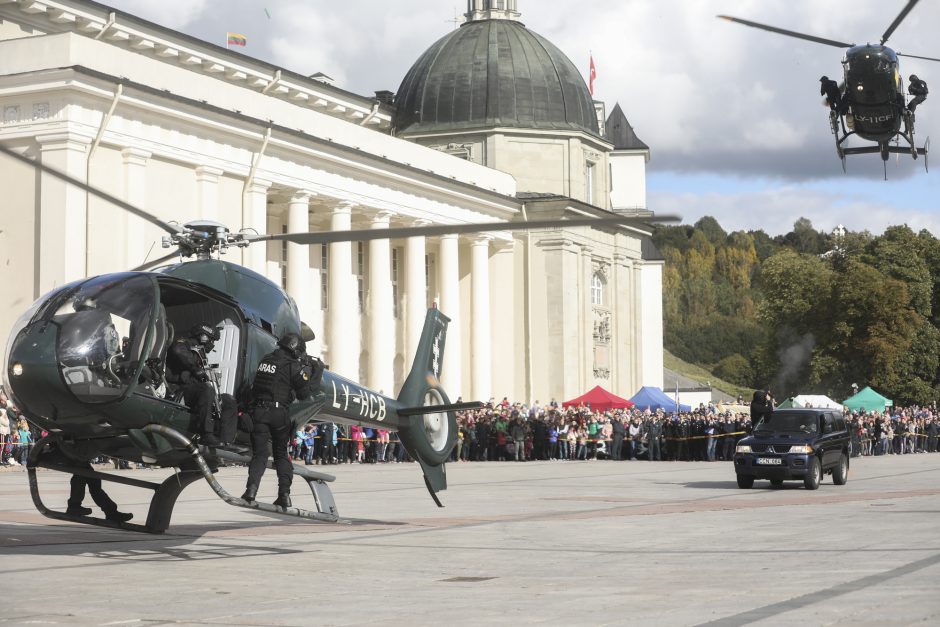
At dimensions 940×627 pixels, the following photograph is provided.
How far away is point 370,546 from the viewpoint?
15.6 meters

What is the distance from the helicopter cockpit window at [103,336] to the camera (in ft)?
41.5

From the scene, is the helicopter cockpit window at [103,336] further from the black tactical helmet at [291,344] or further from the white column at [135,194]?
the white column at [135,194]

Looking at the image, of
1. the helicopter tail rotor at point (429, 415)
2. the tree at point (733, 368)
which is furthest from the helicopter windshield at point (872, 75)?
the tree at point (733, 368)

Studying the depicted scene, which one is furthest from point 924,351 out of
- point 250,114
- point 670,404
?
point 250,114

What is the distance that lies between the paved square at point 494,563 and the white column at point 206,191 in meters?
22.2

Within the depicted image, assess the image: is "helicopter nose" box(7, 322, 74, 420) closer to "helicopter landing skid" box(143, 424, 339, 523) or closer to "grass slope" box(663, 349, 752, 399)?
"helicopter landing skid" box(143, 424, 339, 523)

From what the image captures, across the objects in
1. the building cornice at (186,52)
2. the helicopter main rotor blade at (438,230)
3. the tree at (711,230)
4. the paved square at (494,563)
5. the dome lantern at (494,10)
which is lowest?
the paved square at (494,563)

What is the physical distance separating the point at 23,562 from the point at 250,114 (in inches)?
1503

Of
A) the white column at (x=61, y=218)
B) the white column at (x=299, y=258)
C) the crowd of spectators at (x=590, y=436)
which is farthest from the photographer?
the white column at (x=299, y=258)

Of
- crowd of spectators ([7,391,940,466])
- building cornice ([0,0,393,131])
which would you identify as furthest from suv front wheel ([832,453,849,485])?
building cornice ([0,0,393,131])

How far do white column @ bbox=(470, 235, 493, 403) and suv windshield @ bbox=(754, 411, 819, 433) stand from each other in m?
35.3

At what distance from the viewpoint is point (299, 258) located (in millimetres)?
50719

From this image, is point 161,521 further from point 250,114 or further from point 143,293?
point 250,114

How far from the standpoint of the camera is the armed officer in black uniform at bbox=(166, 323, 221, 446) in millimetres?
13586
